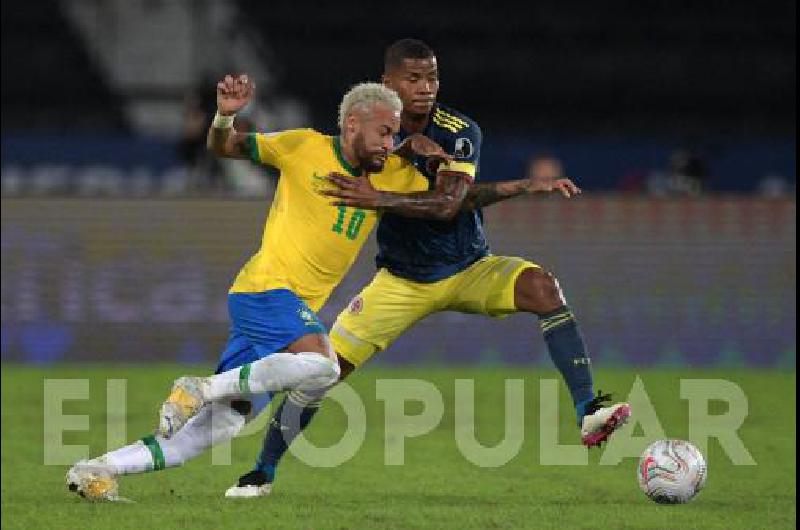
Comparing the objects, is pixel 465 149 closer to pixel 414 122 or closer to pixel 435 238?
pixel 414 122

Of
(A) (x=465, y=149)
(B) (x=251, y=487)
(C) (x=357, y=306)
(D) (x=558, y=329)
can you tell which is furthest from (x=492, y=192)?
(B) (x=251, y=487)

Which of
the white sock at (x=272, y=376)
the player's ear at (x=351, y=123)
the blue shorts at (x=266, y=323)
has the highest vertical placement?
the player's ear at (x=351, y=123)

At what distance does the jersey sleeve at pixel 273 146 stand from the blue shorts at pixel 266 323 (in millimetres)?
578

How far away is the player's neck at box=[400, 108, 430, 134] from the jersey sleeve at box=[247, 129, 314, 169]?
2.32 feet

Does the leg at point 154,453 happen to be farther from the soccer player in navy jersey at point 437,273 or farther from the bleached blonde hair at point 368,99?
the bleached blonde hair at point 368,99

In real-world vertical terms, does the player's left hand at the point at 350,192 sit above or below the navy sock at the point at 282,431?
above

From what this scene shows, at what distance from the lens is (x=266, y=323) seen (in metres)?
7.23

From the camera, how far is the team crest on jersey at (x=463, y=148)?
7785mm

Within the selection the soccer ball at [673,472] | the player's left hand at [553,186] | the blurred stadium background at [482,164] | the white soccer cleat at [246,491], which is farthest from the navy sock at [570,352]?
the blurred stadium background at [482,164]

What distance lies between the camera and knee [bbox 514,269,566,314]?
790 cm

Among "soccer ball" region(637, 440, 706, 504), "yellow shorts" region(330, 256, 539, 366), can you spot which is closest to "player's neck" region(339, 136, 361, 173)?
"yellow shorts" region(330, 256, 539, 366)

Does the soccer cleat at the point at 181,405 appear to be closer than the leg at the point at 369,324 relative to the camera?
Yes

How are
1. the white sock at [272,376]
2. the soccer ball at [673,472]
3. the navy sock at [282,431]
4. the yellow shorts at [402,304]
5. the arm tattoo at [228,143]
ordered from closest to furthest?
1. the white sock at [272,376]
2. the arm tattoo at [228,143]
3. the soccer ball at [673,472]
4. the navy sock at [282,431]
5. the yellow shorts at [402,304]

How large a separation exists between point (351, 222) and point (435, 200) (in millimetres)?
409
